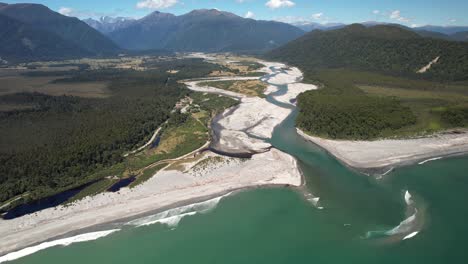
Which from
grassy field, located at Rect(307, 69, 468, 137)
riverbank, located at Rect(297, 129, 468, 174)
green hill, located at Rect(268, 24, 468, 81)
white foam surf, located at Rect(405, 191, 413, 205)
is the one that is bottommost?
white foam surf, located at Rect(405, 191, 413, 205)

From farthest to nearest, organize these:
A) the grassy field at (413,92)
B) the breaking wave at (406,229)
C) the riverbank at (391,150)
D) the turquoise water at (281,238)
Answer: the grassy field at (413,92) < the riverbank at (391,150) < the breaking wave at (406,229) < the turquoise water at (281,238)

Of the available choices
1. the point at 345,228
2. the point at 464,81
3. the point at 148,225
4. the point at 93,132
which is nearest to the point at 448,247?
the point at 345,228

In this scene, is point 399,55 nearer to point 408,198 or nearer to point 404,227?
point 408,198

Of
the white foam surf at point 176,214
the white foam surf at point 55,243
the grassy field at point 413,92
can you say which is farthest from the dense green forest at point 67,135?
the grassy field at point 413,92

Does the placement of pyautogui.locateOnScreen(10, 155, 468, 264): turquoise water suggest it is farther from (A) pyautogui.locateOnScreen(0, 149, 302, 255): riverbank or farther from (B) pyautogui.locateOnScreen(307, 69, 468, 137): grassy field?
(B) pyautogui.locateOnScreen(307, 69, 468, 137): grassy field

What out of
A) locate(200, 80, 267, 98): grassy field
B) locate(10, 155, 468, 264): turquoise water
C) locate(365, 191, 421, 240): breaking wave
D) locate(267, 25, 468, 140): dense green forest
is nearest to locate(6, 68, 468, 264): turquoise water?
locate(10, 155, 468, 264): turquoise water

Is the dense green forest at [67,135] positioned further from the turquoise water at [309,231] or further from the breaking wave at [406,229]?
the breaking wave at [406,229]

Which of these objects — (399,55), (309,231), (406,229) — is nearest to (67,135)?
(309,231)
